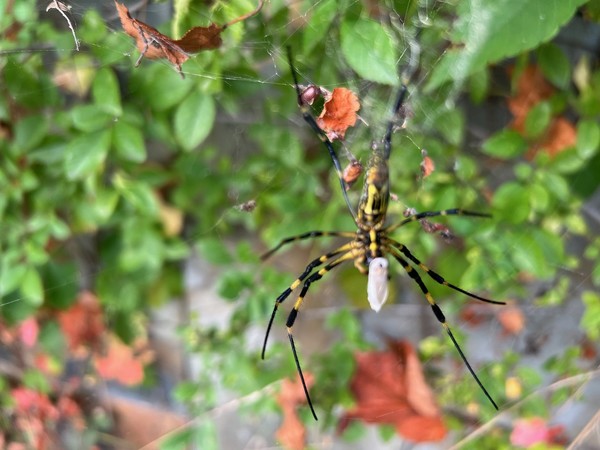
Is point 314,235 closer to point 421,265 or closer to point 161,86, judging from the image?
point 421,265

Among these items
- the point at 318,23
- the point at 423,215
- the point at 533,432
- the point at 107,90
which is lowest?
the point at 533,432

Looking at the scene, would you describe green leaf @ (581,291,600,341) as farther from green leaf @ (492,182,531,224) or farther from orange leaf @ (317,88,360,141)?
orange leaf @ (317,88,360,141)

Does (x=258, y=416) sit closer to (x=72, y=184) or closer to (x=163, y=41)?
(x=72, y=184)

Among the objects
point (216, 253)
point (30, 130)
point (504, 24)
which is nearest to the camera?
point (504, 24)

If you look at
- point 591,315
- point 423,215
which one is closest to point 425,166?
point 423,215

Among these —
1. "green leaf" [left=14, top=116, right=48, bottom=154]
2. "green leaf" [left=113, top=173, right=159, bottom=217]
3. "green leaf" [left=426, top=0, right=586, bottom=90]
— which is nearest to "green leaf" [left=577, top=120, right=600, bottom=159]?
"green leaf" [left=426, top=0, right=586, bottom=90]

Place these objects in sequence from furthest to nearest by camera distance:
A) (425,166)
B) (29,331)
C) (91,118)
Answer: (29,331) → (91,118) → (425,166)

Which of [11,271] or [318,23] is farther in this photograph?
[11,271]

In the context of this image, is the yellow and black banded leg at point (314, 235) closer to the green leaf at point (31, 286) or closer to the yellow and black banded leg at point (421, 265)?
the yellow and black banded leg at point (421, 265)
